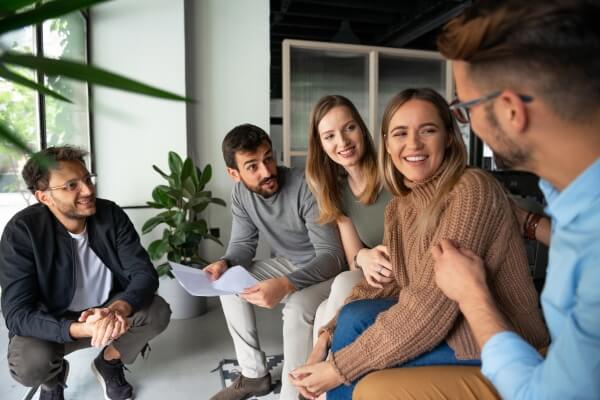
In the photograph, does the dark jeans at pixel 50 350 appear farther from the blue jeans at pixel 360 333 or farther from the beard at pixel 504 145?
the beard at pixel 504 145

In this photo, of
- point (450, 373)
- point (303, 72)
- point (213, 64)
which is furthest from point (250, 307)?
point (303, 72)

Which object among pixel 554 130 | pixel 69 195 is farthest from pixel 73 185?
pixel 554 130

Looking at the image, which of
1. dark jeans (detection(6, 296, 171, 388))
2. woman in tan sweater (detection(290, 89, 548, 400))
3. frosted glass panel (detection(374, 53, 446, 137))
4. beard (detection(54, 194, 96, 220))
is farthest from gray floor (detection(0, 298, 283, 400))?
frosted glass panel (detection(374, 53, 446, 137))

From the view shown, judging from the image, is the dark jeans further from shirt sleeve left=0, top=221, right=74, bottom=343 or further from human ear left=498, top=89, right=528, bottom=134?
human ear left=498, top=89, right=528, bottom=134

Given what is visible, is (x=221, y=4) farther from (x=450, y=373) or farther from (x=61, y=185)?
(x=450, y=373)

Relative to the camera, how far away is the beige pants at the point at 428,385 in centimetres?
101

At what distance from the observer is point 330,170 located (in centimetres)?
207

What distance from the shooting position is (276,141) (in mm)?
4605

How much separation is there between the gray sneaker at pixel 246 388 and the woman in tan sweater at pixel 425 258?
72 cm

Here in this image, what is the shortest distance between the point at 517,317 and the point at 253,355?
1.29 metres

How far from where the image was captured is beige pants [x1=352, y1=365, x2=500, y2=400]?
1.01m

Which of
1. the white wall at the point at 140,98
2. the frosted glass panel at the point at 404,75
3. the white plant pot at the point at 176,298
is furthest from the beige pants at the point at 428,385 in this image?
the frosted glass panel at the point at 404,75

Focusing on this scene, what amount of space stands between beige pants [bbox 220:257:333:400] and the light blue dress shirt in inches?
47.9

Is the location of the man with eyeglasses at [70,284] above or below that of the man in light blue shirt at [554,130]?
below
